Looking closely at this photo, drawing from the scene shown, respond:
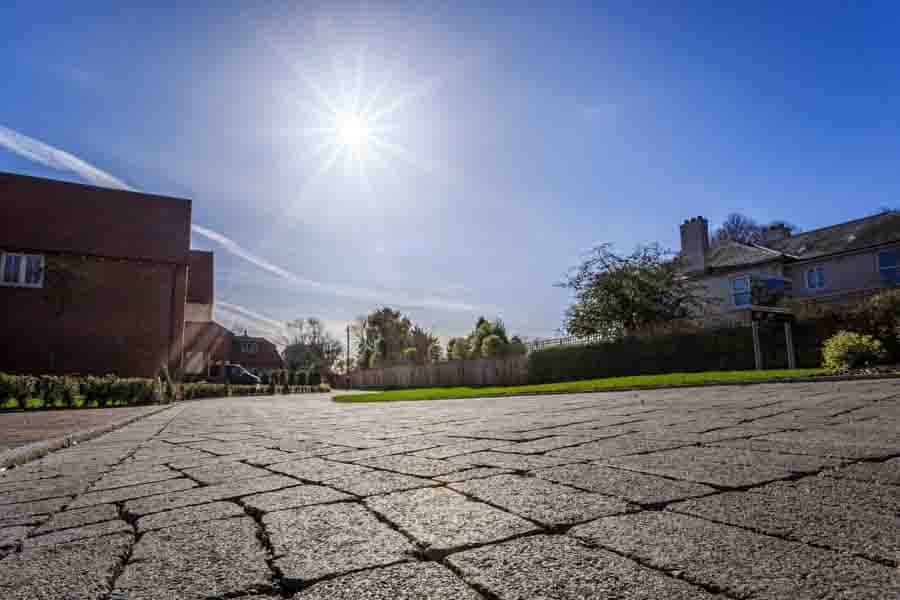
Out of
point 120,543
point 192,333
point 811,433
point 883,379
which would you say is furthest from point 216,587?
point 192,333

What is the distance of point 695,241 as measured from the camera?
1139 inches

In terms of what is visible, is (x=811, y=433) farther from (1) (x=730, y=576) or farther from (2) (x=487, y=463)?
(1) (x=730, y=576)

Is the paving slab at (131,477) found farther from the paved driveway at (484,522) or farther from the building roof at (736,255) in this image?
the building roof at (736,255)

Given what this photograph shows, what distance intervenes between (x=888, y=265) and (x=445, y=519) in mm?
27909

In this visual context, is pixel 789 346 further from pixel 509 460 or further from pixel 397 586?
pixel 397 586

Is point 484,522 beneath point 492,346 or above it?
beneath

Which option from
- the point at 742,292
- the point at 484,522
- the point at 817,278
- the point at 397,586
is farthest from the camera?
the point at 742,292

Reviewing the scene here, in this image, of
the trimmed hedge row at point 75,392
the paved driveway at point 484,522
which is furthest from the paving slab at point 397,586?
the trimmed hedge row at point 75,392

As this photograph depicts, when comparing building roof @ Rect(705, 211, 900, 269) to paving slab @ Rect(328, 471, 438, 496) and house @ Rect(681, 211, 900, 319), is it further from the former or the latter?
paving slab @ Rect(328, 471, 438, 496)

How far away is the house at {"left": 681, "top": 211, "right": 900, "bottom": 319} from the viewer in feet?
73.7

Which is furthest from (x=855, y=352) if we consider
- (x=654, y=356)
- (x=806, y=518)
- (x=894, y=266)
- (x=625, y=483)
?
(x=894, y=266)

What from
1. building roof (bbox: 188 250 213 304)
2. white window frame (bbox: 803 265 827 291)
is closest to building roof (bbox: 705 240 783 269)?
white window frame (bbox: 803 265 827 291)

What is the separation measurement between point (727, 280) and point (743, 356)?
13504 millimetres

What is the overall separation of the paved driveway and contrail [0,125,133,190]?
27580mm
